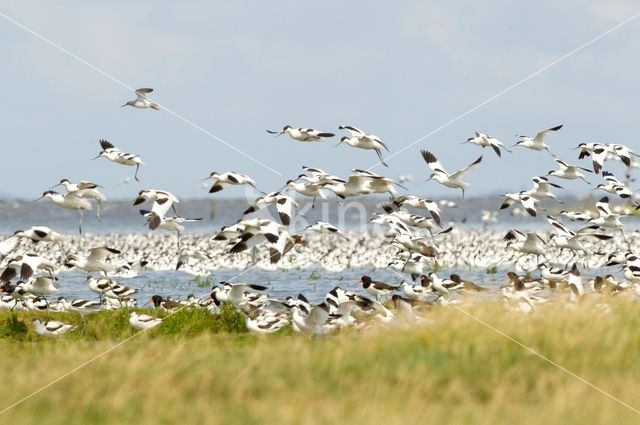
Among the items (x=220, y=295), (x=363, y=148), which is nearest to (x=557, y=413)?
(x=220, y=295)

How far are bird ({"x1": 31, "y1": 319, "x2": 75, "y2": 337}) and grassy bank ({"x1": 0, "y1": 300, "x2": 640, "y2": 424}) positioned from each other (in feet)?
11.5

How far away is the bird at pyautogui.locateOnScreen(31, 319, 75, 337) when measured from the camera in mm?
15703

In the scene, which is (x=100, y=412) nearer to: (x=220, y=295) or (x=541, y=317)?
(x=541, y=317)

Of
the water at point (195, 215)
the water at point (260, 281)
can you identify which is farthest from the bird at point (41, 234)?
the water at point (195, 215)

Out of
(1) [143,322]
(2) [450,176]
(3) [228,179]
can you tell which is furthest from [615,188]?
(1) [143,322]

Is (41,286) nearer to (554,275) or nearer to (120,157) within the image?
(120,157)

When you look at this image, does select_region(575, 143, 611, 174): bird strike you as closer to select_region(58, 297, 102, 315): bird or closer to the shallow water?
the shallow water

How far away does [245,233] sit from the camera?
15.3 m

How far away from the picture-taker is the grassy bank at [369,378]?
848 cm

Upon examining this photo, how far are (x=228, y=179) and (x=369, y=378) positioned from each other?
8.81m

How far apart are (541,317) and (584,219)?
26.7 feet

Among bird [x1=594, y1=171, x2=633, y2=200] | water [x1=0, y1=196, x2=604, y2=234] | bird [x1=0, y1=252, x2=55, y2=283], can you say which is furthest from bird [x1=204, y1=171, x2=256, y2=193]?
water [x1=0, y1=196, x2=604, y2=234]

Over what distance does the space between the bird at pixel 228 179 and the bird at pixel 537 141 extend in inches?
237

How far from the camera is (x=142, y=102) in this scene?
20.7 m
